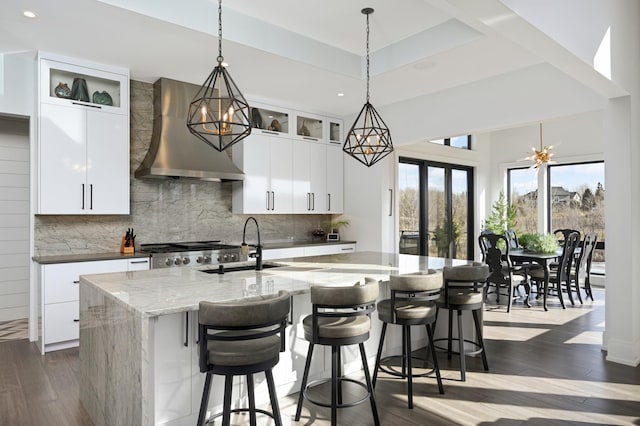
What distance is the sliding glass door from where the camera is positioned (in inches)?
286

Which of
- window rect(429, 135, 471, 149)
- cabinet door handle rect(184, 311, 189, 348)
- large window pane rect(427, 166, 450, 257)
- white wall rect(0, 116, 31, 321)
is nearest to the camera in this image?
cabinet door handle rect(184, 311, 189, 348)

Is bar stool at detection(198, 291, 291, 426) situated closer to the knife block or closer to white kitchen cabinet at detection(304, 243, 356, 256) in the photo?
the knife block

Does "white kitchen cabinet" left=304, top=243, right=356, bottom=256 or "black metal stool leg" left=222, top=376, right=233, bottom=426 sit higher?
"white kitchen cabinet" left=304, top=243, right=356, bottom=256

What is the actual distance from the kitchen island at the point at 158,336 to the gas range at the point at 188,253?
1429 millimetres

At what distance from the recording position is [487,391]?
3.19 m

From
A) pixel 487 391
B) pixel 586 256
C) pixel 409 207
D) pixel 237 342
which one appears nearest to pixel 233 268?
pixel 237 342

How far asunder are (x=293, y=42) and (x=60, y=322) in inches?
141

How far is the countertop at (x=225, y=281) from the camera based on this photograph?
90.4 inches

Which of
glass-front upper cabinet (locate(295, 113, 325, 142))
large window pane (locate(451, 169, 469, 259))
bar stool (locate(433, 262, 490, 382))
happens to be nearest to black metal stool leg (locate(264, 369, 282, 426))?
bar stool (locate(433, 262, 490, 382))

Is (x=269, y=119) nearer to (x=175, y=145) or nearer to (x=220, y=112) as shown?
(x=175, y=145)

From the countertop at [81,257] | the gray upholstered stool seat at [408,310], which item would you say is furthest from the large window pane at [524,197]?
the countertop at [81,257]

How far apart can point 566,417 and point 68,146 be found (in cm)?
487

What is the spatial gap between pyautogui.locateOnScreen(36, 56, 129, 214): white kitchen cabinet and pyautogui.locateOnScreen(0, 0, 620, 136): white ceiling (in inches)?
10.5

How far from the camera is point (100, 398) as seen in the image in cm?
266
